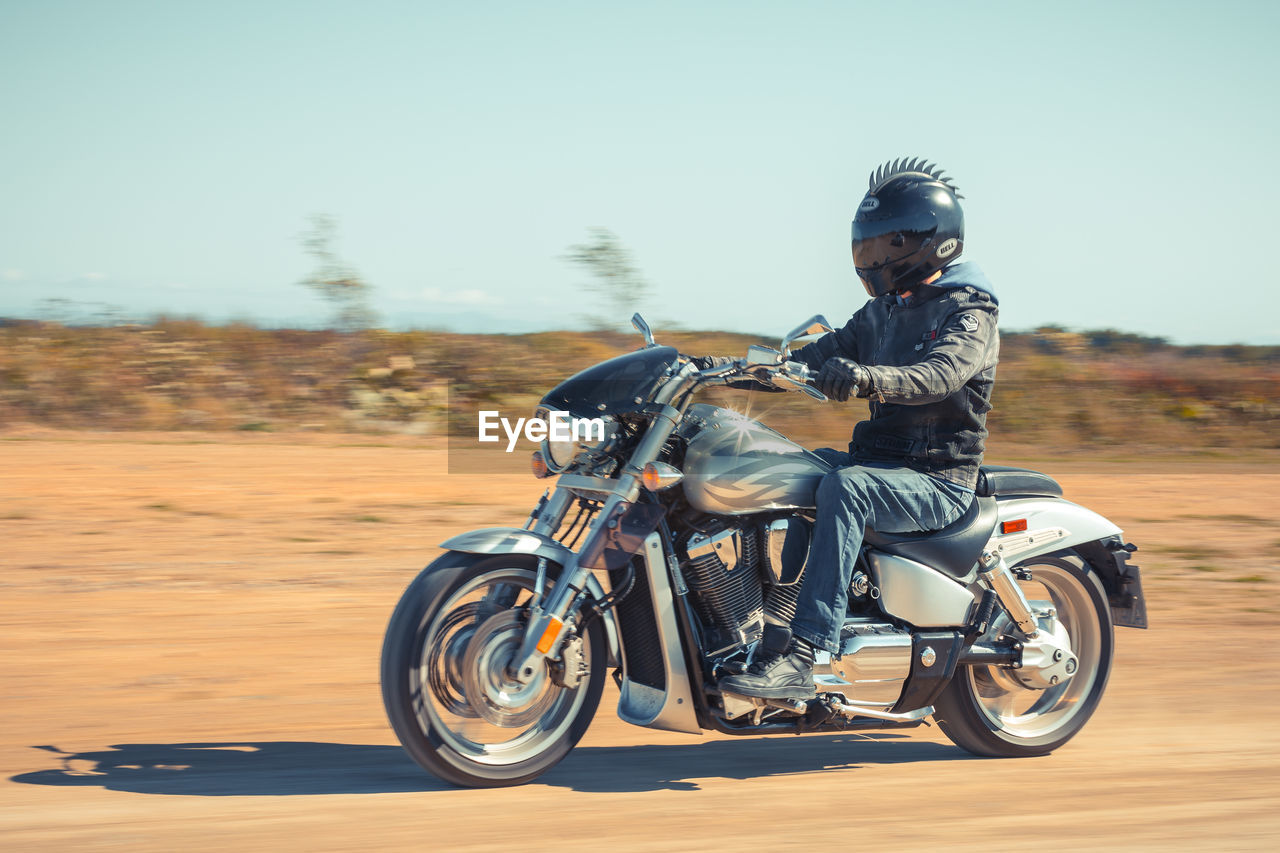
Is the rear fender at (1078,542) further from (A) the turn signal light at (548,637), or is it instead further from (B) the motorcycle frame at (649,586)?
(A) the turn signal light at (548,637)

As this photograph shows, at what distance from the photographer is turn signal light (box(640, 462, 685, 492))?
14.0 ft

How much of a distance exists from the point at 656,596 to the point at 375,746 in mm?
1321

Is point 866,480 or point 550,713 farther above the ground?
point 866,480

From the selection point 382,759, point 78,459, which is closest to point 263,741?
point 382,759

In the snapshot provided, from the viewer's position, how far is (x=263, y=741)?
4.90 metres

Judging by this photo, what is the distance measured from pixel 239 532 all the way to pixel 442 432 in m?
7.04

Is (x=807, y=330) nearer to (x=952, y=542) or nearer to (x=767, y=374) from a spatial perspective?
(x=767, y=374)

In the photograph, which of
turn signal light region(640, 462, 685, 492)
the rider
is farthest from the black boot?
turn signal light region(640, 462, 685, 492)

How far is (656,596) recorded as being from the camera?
4.39 metres

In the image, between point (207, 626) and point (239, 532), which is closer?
point (207, 626)

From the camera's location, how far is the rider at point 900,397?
438cm

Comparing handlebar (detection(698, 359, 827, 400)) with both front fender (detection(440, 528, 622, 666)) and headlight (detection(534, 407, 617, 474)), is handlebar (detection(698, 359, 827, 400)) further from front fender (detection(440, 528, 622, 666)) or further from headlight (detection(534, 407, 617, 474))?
front fender (detection(440, 528, 622, 666))

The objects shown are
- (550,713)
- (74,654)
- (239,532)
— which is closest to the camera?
(550,713)

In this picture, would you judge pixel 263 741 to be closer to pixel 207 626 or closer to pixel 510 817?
pixel 510 817
